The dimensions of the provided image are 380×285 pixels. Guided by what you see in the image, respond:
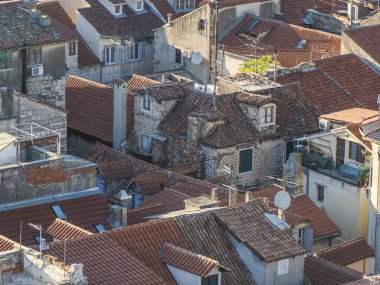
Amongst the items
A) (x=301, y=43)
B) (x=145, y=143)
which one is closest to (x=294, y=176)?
(x=145, y=143)

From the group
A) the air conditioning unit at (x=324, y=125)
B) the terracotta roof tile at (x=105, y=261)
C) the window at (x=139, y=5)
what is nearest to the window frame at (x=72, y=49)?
the window at (x=139, y=5)

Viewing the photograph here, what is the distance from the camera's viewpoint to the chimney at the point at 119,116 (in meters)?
81.0

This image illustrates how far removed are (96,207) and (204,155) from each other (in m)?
11.1

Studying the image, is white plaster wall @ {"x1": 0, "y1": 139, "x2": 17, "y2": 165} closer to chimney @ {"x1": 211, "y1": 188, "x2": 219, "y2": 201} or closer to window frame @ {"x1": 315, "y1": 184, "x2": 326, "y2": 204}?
chimney @ {"x1": 211, "y1": 188, "x2": 219, "y2": 201}

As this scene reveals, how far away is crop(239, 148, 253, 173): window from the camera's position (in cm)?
7744

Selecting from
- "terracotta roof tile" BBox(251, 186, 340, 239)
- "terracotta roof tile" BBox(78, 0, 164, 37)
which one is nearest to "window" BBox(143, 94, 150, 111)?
"terracotta roof tile" BBox(251, 186, 340, 239)

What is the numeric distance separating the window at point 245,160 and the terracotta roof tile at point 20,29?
926cm

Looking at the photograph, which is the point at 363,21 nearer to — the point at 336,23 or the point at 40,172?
the point at 336,23

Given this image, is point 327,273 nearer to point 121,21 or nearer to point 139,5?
point 121,21

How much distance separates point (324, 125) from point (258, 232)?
17908 millimetres

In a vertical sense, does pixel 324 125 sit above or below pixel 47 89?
below

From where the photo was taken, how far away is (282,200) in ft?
219

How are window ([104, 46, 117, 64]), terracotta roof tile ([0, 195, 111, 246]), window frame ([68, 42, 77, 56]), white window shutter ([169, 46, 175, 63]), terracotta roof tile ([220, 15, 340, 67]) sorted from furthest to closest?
1. window ([104, 46, 117, 64])
2. white window shutter ([169, 46, 175, 63])
3. window frame ([68, 42, 77, 56])
4. terracotta roof tile ([220, 15, 340, 67])
5. terracotta roof tile ([0, 195, 111, 246])

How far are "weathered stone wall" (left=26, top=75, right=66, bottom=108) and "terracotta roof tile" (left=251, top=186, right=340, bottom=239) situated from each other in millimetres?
11600
